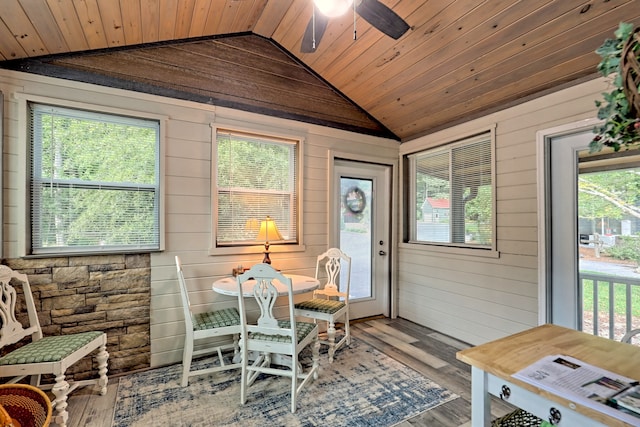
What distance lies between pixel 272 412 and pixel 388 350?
4.71 feet

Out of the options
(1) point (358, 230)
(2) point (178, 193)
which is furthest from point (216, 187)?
(1) point (358, 230)

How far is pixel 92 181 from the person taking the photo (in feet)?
8.39

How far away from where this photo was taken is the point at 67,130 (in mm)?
2486

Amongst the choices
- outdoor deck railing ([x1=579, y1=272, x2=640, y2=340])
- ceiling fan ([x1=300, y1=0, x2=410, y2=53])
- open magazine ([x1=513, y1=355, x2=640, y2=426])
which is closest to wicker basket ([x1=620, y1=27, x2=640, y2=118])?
open magazine ([x1=513, y1=355, x2=640, y2=426])

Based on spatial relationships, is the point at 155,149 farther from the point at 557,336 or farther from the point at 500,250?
the point at 500,250

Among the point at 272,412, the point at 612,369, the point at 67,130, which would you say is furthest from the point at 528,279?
the point at 67,130

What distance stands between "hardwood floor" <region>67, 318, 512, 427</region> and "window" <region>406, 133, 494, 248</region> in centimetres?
112

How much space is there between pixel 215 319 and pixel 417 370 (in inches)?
72.2

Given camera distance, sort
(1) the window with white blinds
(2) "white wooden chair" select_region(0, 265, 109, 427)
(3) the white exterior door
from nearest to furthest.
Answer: (2) "white wooden chair" select_region(0, 265, 109, 427) < (1) the window with white blinds < (3) the white exterior door

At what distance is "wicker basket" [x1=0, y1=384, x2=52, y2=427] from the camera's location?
1.45 metres

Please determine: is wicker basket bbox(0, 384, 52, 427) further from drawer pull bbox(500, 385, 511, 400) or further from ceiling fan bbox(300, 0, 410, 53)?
ceiling fan bbox(300, 0, 410, 53)

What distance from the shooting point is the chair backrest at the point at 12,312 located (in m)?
2.09

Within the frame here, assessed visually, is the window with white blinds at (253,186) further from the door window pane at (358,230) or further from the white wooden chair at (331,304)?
the door window pane at (358,230)

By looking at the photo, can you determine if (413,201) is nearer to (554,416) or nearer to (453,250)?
(453,250)
